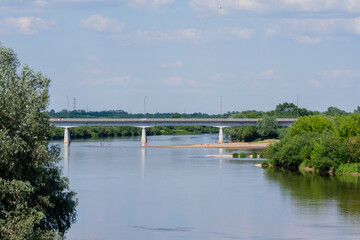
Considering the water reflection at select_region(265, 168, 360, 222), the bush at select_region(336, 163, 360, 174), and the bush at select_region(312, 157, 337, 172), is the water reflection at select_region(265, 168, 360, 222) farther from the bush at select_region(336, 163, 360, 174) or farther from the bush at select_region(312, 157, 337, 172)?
the bush at select_region(336, 163, 360, 174)

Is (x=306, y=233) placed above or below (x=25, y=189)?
below

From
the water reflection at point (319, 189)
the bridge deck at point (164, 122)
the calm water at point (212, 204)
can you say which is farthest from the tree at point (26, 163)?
the bridge deck at point (164, 122)

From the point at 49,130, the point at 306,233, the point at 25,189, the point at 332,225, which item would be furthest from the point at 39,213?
the point at 332,225

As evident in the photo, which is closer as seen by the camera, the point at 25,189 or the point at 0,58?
the point at 25,189

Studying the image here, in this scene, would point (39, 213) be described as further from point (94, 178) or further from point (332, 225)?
point (94, 178)

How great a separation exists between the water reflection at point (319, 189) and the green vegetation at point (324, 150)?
2.29 meters

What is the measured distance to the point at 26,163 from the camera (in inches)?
1090

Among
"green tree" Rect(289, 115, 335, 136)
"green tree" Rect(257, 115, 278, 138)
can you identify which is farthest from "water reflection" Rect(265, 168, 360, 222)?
"green tree" Rect(257, 115, 278, 138)

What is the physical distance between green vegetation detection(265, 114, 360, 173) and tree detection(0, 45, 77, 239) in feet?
146

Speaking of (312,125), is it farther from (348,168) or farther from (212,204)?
(212,204)

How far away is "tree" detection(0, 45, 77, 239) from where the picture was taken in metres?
26.4

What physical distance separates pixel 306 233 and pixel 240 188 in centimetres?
2089

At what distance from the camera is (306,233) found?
38.9 metres

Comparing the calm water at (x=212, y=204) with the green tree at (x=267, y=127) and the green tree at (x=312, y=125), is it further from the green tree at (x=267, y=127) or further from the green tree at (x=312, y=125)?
the green tree at (x=267, y=127)
